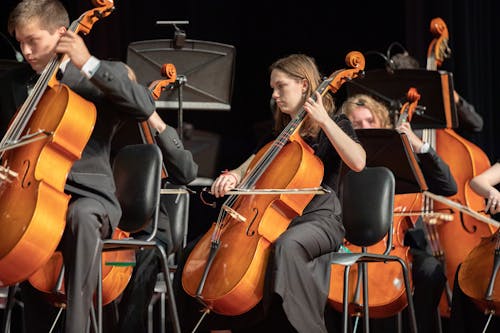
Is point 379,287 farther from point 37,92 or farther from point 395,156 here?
point 37,92

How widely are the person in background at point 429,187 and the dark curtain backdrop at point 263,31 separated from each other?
1066mm

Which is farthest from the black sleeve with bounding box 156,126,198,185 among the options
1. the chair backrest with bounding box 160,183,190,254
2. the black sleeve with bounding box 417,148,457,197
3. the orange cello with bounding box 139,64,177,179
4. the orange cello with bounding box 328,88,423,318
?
the black sleeve with bounding box 417,148,457,197

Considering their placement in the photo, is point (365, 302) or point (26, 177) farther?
point (365, 302)

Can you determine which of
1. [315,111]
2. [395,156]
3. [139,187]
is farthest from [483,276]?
[139,187]

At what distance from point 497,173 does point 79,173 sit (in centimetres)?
155

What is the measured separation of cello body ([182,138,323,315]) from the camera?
2398 mm

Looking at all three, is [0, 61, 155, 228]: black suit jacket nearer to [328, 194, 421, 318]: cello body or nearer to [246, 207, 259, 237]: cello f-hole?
[246, 207, 259, 237]: cello f-hole

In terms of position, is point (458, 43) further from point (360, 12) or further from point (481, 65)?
point (360, 12)

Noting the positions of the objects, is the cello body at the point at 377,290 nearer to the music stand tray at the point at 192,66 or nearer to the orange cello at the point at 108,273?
the orange cello at the point at 108,273

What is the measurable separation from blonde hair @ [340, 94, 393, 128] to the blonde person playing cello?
512 millimetres

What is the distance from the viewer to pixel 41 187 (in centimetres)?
205

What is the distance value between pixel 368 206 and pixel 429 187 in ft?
2.47

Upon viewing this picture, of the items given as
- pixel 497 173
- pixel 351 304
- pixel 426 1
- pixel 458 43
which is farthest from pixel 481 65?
pixel 351 304

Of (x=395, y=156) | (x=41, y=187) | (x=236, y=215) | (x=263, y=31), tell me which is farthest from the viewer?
(x=263, y=31)
